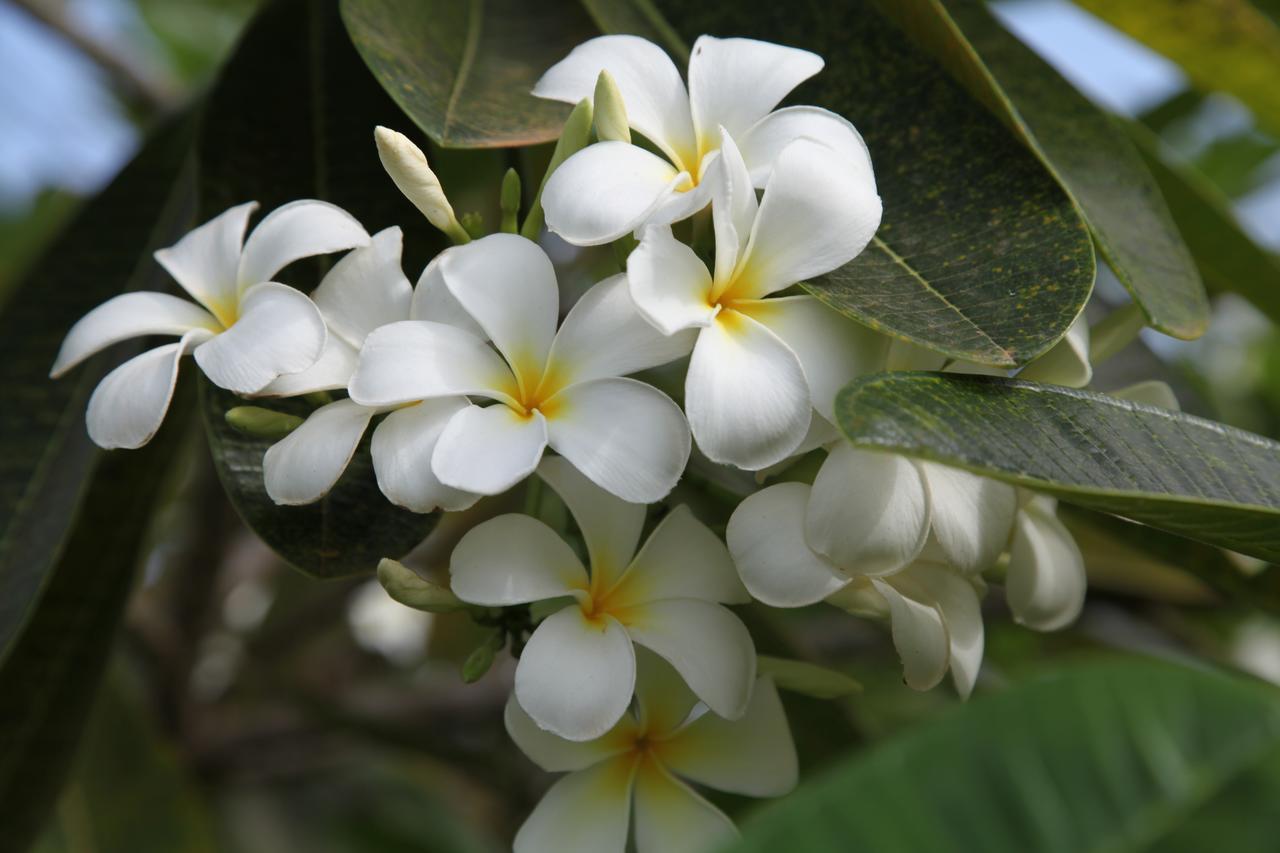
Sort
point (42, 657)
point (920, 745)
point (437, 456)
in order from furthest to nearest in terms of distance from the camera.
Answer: point (42, 657)
point (437, 456)
point (920, 745)

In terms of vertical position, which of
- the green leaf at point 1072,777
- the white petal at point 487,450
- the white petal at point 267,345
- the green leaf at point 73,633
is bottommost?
the green leaf at point 73,633

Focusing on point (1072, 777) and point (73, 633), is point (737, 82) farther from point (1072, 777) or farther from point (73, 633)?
point (73, 633)

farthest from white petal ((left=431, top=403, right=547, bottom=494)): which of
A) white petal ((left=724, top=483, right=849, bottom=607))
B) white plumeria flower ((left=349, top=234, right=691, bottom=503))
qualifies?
white petal ((left=724, top=483, right=849, bottom=607))

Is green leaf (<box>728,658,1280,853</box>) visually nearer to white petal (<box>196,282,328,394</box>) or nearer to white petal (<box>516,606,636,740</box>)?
white petal (<box>516,606,636,740</box>)

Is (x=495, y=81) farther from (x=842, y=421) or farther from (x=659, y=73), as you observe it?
(x=842, y=421)

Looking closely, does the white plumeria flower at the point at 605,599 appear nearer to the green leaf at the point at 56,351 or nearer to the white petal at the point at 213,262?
the white petal at the point at 213,262

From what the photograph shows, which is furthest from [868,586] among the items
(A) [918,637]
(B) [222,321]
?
(B) [222,321]

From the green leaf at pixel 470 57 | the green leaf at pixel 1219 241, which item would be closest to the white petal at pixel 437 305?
the green leaf at pixel 470 57

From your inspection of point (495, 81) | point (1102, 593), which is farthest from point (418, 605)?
point (1102, 593)
